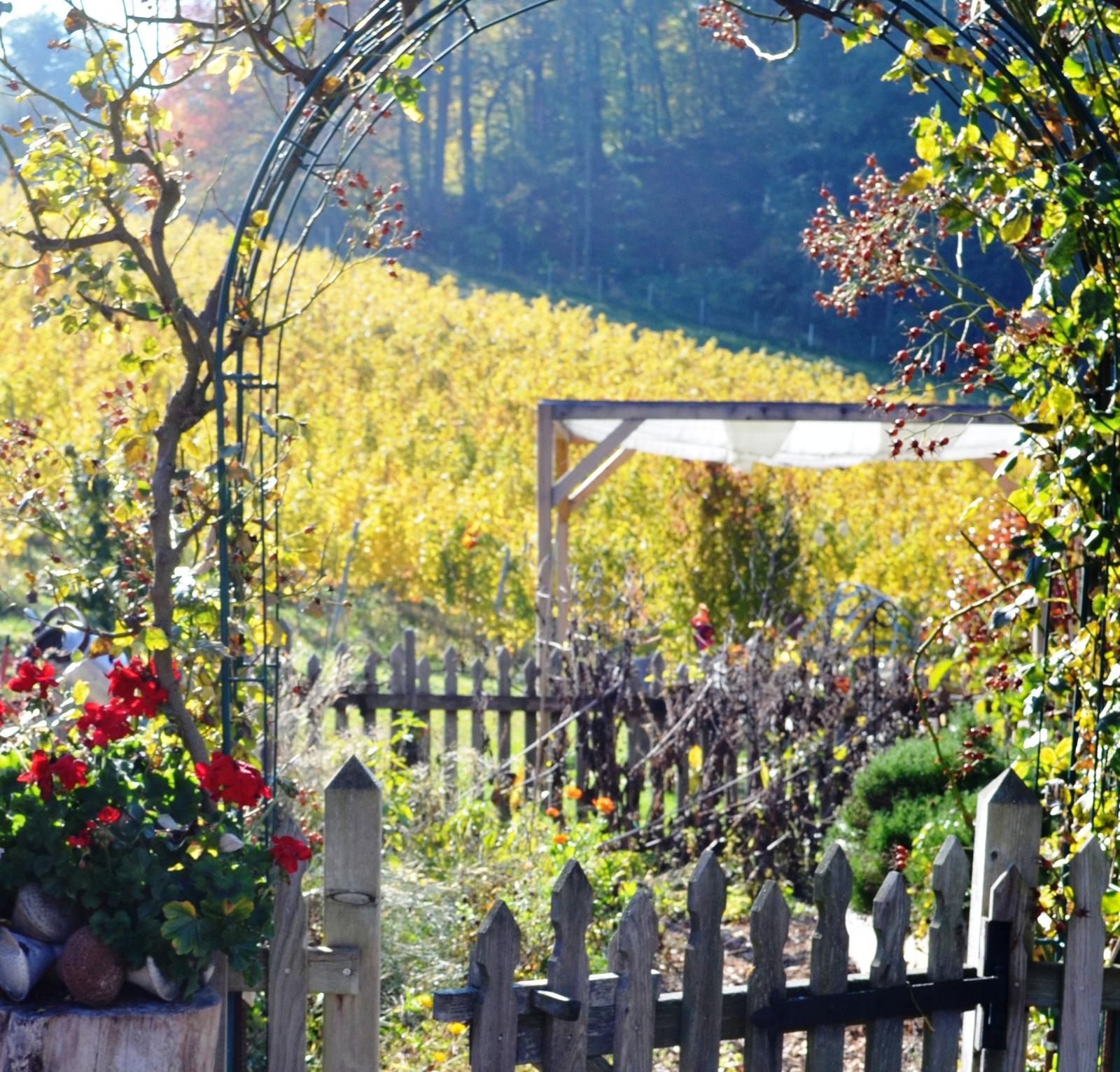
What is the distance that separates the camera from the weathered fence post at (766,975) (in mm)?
2230

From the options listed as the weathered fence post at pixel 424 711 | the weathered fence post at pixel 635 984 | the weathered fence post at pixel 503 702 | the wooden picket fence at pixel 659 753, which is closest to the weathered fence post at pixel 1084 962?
the weathered fence post at pixel 635 984

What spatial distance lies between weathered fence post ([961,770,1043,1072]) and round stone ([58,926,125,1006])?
4.99ft

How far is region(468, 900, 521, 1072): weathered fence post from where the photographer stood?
81.9 inches

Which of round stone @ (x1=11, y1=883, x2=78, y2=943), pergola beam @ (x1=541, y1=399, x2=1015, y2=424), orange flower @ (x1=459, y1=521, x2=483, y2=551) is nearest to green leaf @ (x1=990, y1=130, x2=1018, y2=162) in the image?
round stone @ (x1=11, y1=883, x2=78, y2=943)

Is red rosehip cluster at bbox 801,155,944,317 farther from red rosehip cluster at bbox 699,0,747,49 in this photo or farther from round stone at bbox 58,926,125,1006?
round stone at bbox 58,926,125,1006

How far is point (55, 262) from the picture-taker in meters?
2.44

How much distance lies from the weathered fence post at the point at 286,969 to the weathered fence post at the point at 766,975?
2.51ft

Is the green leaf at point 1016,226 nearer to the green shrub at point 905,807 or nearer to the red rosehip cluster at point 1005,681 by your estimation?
the red rosehip cluster at point 1005,681

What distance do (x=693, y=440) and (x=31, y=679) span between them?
6.34 meters

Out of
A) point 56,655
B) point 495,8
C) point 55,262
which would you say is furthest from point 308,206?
point 55,262

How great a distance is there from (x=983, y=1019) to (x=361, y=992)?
45.0 inches

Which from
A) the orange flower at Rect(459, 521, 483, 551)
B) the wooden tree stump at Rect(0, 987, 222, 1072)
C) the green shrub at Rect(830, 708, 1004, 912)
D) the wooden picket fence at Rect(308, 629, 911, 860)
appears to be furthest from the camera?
the orange flower at Rect(459, 521, 483, 551)

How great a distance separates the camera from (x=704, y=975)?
2225 mm

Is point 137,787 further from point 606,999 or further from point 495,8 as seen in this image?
point 495,8
